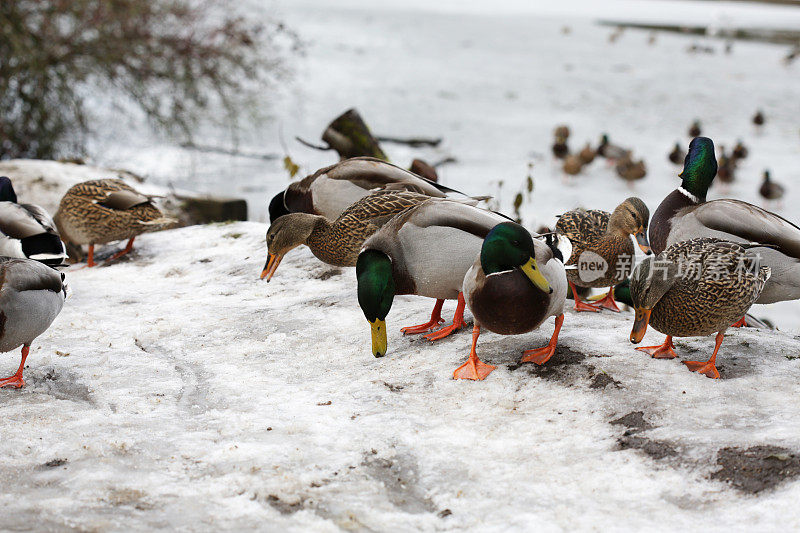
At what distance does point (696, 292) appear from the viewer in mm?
2969

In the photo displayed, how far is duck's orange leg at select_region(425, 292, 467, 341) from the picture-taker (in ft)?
11.4

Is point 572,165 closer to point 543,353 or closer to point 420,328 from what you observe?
point 420,328

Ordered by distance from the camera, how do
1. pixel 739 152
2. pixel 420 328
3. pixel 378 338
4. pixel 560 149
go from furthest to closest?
pixel 560 149 → pixel 739 152 → pixel 420 328 → pixel 378 338

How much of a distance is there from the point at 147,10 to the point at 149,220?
3869 mm

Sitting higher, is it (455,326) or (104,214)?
(455,326)

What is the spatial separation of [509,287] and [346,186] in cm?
220

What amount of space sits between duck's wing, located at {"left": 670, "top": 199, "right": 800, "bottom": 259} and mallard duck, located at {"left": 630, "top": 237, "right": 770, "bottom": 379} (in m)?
0.33

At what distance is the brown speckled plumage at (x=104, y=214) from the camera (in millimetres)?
5098

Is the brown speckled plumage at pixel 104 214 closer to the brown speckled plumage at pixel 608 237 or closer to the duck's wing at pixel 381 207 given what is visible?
the duck's wing at pixel 381 207

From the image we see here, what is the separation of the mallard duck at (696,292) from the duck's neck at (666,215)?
0.88 m

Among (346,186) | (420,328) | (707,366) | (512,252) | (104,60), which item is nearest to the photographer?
(512,252)

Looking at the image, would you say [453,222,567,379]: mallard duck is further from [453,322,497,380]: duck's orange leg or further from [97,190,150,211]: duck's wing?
[97,190,150,211]: duck's wing

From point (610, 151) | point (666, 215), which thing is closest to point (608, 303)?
point (666, 215)

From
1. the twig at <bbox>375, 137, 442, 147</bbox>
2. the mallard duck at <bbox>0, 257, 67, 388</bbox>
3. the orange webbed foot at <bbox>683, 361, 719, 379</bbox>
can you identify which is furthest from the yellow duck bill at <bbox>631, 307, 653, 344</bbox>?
the twig at <bbox>375, 137, 442, 147</bbox>
